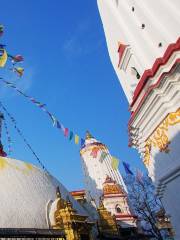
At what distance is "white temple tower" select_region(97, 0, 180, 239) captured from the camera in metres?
6.21

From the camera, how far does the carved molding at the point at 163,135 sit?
20.7 ft

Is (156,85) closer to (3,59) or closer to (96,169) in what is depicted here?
(3,59)

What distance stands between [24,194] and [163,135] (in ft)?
22.9

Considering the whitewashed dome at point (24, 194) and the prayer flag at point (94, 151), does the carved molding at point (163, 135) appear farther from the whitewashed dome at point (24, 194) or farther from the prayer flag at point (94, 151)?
the prayer flag at point (94, 151)

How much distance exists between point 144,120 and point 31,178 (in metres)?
7.29

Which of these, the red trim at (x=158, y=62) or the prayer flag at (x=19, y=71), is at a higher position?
the prayer flag at (x=19, y=71)

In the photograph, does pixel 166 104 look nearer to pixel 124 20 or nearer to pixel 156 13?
pixel 156 13

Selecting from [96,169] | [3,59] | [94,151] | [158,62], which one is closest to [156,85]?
[158,62]

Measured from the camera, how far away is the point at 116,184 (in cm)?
2936

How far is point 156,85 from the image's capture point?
247 inches

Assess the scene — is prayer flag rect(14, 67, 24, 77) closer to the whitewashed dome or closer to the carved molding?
the whitewashed dome

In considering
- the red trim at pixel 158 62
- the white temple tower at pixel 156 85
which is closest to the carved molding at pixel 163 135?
the white temple tower at pixel 156 85

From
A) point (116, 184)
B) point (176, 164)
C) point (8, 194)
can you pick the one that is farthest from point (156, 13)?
point (116, 184)

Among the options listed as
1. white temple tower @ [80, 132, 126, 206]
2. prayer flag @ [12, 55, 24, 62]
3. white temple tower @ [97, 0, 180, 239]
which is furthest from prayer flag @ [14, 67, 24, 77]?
white temple tower @ [80, 132, 126, 206]
